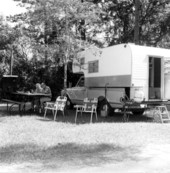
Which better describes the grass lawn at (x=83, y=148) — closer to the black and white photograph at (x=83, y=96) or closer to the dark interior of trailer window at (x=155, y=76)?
the black and white photograph at (x=83, y=96)

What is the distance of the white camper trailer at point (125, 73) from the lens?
10.6 metres

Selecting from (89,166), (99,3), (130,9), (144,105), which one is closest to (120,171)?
(89,166)

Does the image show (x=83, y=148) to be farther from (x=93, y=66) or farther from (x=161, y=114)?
(x=93, y=66)

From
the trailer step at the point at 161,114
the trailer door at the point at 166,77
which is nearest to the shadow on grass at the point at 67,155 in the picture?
the trailer step at the point at 161,114

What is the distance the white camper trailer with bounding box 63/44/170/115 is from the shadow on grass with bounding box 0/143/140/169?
14.6ft

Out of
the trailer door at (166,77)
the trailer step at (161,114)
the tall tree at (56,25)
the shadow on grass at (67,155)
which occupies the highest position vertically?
the tall tree at (56,25)

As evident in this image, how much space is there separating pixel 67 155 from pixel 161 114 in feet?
19.7

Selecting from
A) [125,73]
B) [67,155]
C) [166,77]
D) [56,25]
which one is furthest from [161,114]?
[67,155]

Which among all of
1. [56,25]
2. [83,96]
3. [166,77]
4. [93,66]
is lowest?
[83,96]

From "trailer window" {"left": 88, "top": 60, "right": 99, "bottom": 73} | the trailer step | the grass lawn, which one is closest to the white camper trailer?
"trailer window" {"left": 88, "top": 60, "right": 99, "bottom": 73}

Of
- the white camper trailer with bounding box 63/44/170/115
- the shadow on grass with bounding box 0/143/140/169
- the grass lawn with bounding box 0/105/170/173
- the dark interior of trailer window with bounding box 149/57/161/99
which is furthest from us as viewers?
the dark interior of trailer window with bounding box 149/57/161/99

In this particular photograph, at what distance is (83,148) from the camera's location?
20.9ft

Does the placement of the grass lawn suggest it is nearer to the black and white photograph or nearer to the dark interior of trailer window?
the black and white photograph

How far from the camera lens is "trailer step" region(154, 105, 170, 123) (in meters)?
10.9
